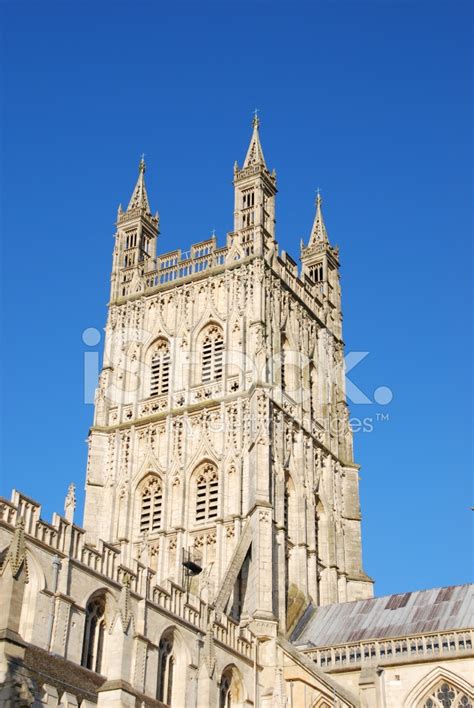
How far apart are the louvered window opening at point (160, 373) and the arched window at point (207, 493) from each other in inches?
185

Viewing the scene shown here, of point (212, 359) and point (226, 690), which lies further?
point (212, 359)

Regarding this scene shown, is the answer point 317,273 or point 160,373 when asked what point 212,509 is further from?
point 317,273

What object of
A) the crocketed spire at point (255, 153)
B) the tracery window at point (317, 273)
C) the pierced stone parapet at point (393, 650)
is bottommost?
the pierced stone parapet at point (393, 650)

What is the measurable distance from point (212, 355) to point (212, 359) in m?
0.23

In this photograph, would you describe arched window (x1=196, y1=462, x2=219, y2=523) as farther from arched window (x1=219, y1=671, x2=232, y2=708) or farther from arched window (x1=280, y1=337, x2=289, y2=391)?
arched window (x1=219, y1=671, x2=232, y2=708)

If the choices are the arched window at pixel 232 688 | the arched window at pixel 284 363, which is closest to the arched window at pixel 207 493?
the arched window at pixel 284 363

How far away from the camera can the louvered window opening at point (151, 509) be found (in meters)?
42.2

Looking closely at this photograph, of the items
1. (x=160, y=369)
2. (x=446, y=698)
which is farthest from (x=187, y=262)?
(x=446, y=698)

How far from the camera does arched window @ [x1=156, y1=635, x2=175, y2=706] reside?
1169 inches

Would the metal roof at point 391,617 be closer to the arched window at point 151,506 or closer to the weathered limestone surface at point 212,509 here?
the weathered limestone surface at point 212,509

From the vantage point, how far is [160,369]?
151ft

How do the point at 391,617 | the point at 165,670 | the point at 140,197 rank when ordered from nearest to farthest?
the point at 165,670 < the point at 391,617 < the point at 140,197

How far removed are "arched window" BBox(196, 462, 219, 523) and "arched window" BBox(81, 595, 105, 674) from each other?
12.9m

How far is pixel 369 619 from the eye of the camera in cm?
3812
